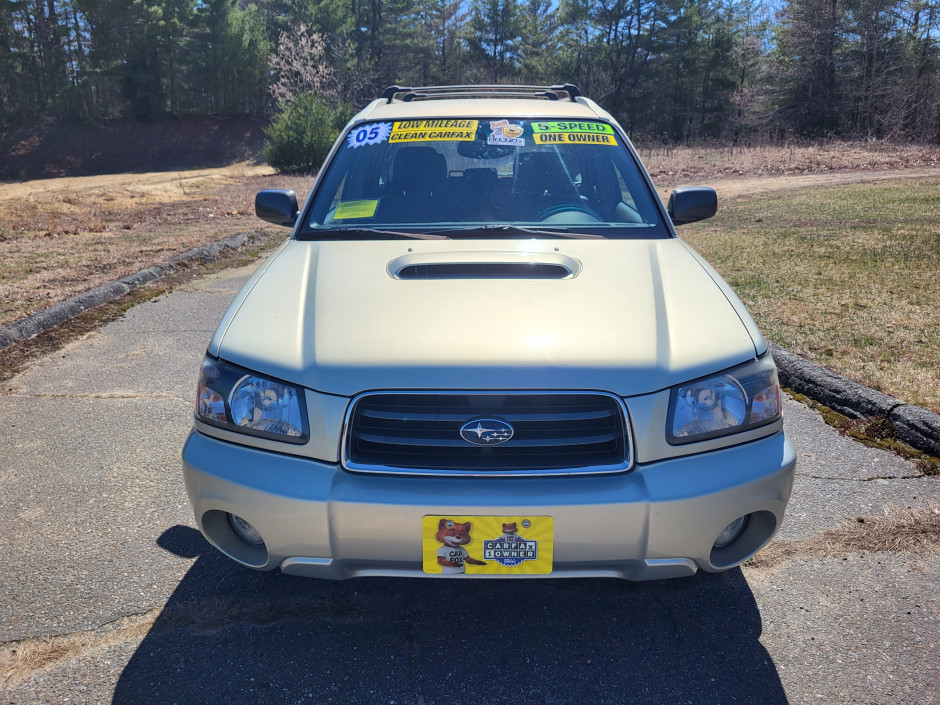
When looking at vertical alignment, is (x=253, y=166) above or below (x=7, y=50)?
below

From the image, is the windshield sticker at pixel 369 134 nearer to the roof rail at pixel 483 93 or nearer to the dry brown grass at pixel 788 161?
the roof rail at pixel 483 93

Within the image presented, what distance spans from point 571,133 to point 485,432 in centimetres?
214

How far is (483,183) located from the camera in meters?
3.50

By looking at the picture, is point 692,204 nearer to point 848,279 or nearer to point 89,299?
point 848,279

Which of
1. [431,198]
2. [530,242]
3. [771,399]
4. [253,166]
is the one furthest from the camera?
[253,166]

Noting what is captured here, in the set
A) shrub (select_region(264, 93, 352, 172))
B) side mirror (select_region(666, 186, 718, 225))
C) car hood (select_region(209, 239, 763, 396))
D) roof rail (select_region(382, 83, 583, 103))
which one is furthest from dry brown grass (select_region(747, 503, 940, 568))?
shrub (select_region(264, 93, 352, 172))

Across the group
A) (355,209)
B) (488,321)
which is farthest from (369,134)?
(488,321)

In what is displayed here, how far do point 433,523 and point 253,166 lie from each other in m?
47.3

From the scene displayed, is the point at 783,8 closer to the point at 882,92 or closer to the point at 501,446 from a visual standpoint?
the point at 882,92

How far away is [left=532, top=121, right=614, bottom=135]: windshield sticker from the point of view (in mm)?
3676

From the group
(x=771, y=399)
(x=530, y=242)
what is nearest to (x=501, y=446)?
(x=771, y=399)

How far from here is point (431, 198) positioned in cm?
346

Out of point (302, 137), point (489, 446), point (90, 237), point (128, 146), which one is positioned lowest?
point (90, 237)

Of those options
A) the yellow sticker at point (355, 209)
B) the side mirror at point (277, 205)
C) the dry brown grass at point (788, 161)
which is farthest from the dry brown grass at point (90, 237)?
the dry brown grass at point (788, 161)
